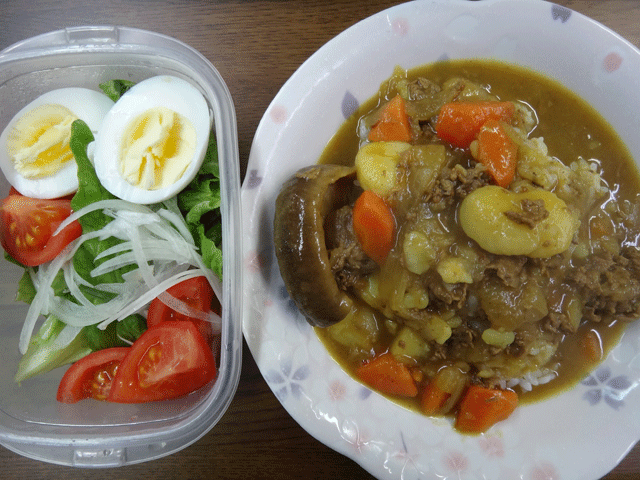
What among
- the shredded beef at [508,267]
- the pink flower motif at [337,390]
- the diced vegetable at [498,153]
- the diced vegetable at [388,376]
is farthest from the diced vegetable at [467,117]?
the pink flower motif at [337,390]

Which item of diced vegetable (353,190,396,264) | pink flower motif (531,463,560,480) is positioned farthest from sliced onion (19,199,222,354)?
pink flower motif (531,463,560,480)

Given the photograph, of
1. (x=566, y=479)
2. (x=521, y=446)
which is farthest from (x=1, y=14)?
(x=566, y=479)

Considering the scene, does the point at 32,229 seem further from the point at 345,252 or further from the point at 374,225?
the point at 374,225

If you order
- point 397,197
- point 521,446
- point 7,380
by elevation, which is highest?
point 397,197

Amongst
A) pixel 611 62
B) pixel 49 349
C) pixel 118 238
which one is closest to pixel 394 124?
pixel 611 62

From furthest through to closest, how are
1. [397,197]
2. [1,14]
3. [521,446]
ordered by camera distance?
[1,14], [521,446], [397,197]

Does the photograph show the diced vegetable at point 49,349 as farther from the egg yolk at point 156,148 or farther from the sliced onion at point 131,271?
the egg yolk at point 156,148

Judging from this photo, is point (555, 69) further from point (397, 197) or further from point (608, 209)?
point (397, 197)

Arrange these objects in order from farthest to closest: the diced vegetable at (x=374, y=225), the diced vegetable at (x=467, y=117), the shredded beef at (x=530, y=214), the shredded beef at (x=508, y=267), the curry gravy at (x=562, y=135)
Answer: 1. the curry gravy at (x=562, y=135)
2. the diced vegetable at (x=467, y=117)
3. the diced vegetable at (x=374, y=225)
4. the shredded beef at (x=508, y=267)
5. the shredded beef at (x=530, y=214)
